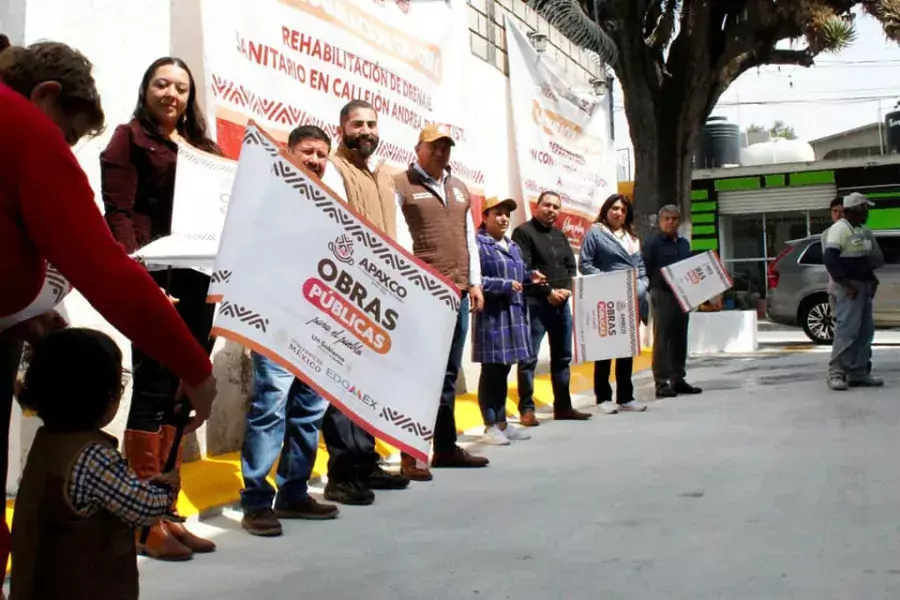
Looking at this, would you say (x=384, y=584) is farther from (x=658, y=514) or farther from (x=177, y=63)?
(x=177, y=63)

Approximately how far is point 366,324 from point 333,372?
18 cm

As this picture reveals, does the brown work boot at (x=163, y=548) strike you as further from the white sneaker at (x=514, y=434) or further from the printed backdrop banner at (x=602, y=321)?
the printed backdrop banner at (x=602, y=321)

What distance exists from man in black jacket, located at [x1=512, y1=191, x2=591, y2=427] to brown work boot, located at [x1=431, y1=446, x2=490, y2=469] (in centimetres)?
171

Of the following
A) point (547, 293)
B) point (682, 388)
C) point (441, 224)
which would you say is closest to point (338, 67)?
point (441, 224)

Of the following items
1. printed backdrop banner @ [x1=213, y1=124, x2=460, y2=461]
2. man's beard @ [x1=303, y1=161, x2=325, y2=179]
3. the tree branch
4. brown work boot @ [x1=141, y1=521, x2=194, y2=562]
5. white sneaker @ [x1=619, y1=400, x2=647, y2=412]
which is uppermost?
the tree branch

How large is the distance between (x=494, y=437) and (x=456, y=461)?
100 cm

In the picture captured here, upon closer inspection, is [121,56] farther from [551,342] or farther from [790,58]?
[790,58]

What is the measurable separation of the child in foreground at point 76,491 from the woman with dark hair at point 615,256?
6.56 m

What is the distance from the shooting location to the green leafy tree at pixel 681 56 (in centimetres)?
1457

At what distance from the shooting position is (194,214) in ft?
13.1

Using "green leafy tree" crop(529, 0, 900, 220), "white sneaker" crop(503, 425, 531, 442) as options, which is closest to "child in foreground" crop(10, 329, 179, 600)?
"white sneaker" crop(503, 425, 531, 442)

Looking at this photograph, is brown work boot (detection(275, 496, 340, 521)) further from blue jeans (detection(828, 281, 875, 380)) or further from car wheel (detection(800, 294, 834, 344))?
car wheel (detection(800, 294, 834, 344))

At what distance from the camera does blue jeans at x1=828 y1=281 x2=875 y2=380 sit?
30.8 feet

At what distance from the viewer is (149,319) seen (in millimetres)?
2086
